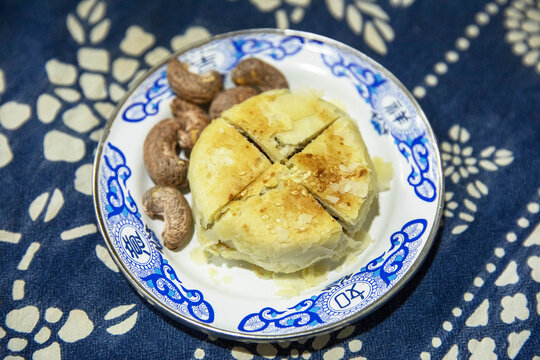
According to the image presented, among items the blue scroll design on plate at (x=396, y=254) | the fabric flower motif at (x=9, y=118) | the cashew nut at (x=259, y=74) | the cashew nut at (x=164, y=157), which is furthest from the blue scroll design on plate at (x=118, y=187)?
the blue scroll design on plate at (x=396, y=254)

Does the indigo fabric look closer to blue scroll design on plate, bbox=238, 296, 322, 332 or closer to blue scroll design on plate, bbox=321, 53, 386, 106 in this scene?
blue scroll design on plate, bbox=238, 296, 322, 332

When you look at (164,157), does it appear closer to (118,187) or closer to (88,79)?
(118,187)

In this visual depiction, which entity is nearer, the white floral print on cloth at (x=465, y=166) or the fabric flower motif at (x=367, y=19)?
the white floral print on cloth at (x=465, y=166)

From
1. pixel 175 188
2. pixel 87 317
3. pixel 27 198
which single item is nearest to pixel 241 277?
pixel 175 188

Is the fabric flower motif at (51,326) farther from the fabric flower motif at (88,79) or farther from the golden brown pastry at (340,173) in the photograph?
the golden brown pastry at (340,173)

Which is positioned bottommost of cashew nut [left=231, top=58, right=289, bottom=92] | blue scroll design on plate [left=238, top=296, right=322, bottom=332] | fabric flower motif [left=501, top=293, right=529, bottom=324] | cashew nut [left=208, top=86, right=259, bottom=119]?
fabric flower motif [left=501, top=293, right=529, bottom=324]

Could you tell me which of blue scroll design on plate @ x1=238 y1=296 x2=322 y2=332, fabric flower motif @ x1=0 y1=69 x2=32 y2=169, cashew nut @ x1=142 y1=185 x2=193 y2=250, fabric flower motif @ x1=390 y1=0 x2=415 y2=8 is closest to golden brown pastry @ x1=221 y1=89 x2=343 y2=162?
cashew nut @ x1=142 y1=185 x2=193 y2=250

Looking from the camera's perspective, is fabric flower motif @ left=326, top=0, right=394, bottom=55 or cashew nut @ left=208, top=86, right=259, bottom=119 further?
fabric flower motif @ left=326, top=0, right=394, bottom=55
